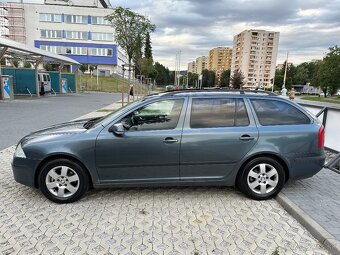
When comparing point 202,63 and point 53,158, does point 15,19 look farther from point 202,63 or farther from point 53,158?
point 202,63

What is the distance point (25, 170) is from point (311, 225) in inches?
150

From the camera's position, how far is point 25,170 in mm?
3713

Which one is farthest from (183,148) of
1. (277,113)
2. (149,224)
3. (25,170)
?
(25,170)

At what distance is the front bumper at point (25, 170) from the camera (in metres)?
3.68

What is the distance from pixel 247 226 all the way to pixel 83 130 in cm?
257

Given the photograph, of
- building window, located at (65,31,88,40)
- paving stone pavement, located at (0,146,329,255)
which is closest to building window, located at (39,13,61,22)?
building window, located at (65,31,88,40)

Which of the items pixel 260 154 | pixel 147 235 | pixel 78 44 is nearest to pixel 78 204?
pixel 147 235

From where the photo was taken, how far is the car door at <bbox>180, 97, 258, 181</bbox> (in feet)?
12.4

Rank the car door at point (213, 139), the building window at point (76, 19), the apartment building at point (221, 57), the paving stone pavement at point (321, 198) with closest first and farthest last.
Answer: the paving stone pavement at point (321, 198) → the car door at point (213, 139) → the building window at point (76, 19) → the apartment building at point (221, 57)

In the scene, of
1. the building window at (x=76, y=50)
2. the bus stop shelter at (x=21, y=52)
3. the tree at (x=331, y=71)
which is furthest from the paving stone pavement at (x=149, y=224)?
the building window at (x=76, y=50)

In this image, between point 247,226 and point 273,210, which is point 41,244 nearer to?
point 247,226

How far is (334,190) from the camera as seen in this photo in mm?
4332

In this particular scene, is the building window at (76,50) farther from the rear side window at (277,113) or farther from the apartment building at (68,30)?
the rear side window at (277,113)

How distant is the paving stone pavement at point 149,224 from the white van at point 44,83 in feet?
76.5
